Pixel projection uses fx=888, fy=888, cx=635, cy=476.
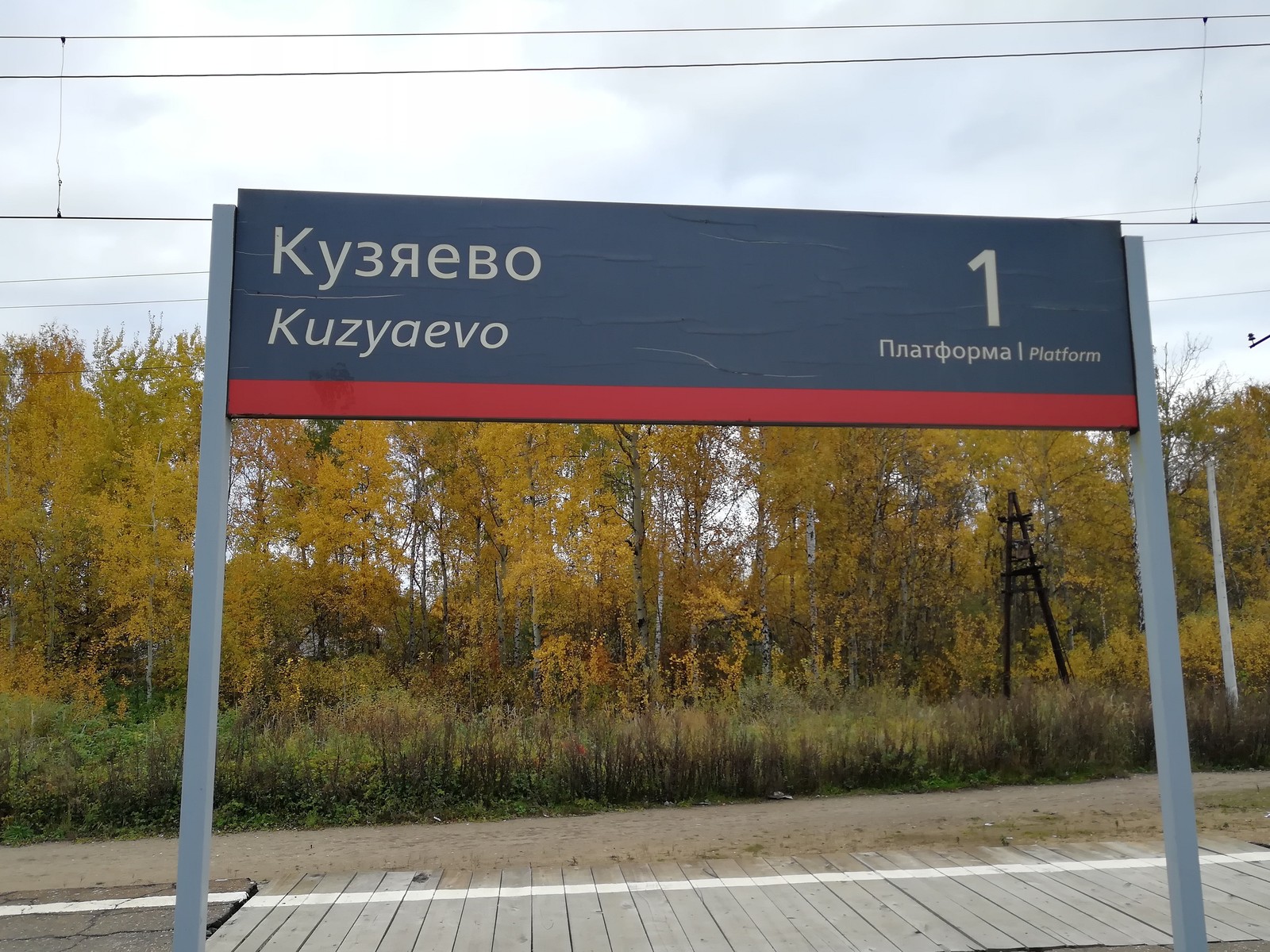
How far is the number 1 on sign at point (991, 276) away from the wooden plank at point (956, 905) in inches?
128

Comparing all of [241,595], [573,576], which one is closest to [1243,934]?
[573,576]

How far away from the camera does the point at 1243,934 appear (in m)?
4.81

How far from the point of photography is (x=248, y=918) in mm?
5352

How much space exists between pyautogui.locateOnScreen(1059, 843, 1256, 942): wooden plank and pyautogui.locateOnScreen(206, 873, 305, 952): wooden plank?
5.30m

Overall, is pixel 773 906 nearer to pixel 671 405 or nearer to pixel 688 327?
pixel 671 405

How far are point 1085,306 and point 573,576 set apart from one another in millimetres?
17105

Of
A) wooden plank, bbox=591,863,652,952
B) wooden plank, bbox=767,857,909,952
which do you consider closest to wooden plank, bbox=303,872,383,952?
wooden plank, bbox=591,863,652,952

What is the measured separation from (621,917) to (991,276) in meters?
4.12

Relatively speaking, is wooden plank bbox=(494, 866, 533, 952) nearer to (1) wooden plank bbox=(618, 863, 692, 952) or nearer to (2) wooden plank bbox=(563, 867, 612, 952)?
(2) wooden plank bbox=(563, 867, 612, 952)

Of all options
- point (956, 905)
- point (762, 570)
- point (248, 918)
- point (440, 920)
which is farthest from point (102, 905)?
point (762, 570)

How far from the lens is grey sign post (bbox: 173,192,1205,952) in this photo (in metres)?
3.87

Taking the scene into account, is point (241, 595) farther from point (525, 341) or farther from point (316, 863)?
point (525, 341)

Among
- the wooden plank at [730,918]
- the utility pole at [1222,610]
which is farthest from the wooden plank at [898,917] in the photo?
the utility pole at [1222,610]

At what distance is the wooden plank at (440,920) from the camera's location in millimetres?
4797
